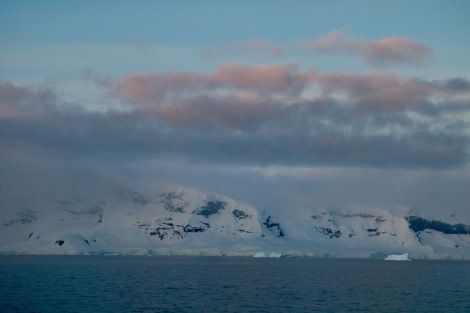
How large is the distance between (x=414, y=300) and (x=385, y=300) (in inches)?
149

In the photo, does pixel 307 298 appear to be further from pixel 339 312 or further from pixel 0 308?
pixel 0 308

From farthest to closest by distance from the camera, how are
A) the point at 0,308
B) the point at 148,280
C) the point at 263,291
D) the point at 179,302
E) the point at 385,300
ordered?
the point at 148,280, the point at 263,291, the point at 385,300, the point at 179,302, the point at 0,308

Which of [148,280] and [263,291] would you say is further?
[148,280]

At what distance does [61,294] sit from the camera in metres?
82.1

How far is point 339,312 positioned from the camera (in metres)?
68.9

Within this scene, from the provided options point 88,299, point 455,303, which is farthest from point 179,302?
point 455,303

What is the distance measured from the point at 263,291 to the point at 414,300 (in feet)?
68.8

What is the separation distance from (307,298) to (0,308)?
36.7 m

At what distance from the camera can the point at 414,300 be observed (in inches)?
3214

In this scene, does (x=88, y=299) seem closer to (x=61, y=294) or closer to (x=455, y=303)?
(x=61, y=294)

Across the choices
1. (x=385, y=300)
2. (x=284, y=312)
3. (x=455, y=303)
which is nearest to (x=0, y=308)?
(x=284, y=312)

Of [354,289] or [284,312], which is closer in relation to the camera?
[284,312]

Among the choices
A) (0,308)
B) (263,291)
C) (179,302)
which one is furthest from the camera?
(263,291)

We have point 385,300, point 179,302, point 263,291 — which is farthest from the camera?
point 263,291
